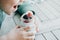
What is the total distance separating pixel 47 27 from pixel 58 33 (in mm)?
106

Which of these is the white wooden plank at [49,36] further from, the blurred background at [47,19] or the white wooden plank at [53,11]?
the white wooden plank at [53,11]

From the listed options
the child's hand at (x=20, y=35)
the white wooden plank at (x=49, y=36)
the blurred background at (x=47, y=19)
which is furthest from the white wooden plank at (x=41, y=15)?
the child's hand at (x=20, y=35)

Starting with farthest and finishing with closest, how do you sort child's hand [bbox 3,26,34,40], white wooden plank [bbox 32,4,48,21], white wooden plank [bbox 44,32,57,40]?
white wooden plank [bbox 32,4,48,21] → white wooden plank [bbox 44,32,57,40] → child's hand [bbox 3,26,34,40]

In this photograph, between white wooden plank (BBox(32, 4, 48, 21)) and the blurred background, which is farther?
white wooden plank (BBox(32, 4, 48, 21))

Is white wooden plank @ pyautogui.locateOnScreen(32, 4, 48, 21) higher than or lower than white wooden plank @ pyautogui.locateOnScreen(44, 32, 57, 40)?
higher

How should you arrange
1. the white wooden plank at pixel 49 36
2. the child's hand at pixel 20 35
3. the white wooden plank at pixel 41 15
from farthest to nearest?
the white wooden plank at pixel 41 15 < the white wooden plank at pixel 49 36 < the child's hand at pixel 20 35

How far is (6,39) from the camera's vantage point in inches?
27.1

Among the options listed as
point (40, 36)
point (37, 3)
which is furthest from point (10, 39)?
point (37, 3)

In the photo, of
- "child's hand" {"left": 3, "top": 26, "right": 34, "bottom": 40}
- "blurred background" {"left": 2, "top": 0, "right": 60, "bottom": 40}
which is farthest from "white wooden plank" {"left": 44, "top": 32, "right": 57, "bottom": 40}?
"child's hand" {"left": 3, "top": 26, "right": 34, "bottom": 40}

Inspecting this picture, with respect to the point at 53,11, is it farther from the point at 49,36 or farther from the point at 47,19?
the point at 49,36

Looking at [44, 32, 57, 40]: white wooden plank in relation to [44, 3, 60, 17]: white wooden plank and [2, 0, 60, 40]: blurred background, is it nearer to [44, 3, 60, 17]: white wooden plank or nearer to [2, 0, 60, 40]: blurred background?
[2, 0, 60, 40]: blurred background

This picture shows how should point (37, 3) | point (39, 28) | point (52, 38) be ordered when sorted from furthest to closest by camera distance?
1. point (37, 3)
2. point (39, 28)
3. point (52, 38)

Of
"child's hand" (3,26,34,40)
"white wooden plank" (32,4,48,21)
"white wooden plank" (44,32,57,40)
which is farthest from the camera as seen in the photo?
"white wooden plank" (32,4,48,21)

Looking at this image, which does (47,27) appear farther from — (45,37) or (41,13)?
(41,13)
